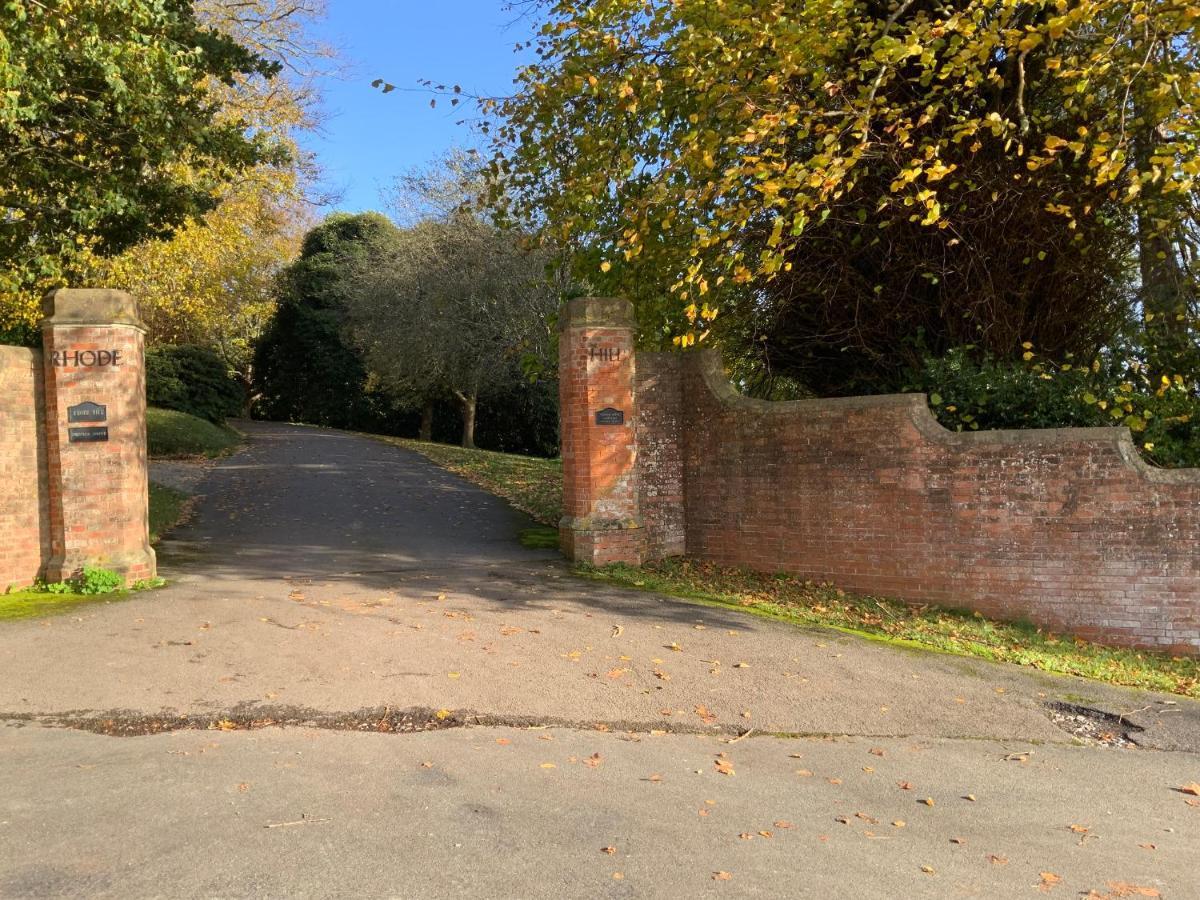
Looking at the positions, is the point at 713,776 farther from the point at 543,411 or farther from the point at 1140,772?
the point at 543,411

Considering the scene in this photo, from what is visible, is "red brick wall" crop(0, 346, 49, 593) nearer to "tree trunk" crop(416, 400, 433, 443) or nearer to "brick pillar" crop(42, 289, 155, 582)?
"brick pillar" crop(42, 289, 155, 582)

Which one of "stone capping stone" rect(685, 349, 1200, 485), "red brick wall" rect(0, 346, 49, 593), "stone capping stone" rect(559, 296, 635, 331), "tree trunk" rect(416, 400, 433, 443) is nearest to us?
"red brick wall" rect(0, 346, 49, 593)

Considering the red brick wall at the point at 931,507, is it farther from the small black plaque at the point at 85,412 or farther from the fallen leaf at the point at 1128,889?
the small black plaque at the point at 85,412

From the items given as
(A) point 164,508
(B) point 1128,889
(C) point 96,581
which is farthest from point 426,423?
(B) point 1128,889

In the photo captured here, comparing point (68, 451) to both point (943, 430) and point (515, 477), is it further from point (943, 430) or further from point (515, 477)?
point (515, 477)

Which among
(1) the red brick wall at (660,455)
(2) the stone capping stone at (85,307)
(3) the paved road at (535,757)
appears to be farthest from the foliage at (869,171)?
(2) the stone capping stone at (85,307)

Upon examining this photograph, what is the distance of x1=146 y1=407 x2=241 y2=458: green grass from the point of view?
20844 millimetres

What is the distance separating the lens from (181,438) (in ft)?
70.6

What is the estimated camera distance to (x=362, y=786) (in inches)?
178

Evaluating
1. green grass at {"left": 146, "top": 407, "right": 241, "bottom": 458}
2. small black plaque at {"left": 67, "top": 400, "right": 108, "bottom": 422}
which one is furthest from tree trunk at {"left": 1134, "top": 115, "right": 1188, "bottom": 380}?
green grass at {"left": 146, "top": 407, "right": 241, "bottom": 458}

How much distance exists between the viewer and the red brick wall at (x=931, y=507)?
847cm

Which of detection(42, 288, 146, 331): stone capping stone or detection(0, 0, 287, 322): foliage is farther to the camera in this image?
detection(0, 0, 287, 322): foliage

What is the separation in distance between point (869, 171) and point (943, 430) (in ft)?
9.98

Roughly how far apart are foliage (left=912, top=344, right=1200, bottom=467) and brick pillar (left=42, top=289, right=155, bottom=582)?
805 centimetres
